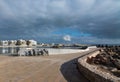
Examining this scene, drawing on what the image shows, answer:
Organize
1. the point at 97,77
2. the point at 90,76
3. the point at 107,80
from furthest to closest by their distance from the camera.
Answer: the point at 90,76, the point at 97,77, the point at 107,80

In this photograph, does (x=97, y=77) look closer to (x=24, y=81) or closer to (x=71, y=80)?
(x=71, y=80)

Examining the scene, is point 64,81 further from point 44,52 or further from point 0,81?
point 44,52

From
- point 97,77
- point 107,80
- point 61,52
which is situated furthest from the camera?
point 61,52

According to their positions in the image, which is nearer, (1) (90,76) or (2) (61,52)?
(1) (90,76)

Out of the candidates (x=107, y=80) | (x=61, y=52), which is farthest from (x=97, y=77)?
(x=61, y=52)

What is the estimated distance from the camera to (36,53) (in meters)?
24.7

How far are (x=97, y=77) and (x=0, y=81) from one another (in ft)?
15.6

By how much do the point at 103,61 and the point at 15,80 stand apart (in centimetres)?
1568

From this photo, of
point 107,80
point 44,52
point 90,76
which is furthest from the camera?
point 44,52

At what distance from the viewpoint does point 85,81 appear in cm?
927

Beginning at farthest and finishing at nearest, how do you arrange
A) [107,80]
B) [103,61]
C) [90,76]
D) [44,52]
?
[44,52]
[103,61]
[90,76]
[107,80]

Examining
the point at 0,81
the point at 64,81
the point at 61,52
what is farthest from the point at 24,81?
the point at 61,52

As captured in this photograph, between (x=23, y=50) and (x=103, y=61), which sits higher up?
(x=23, y=50)

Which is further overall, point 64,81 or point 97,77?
point 64,81
